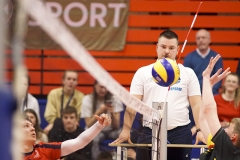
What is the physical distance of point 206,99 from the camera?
5688 millimetres

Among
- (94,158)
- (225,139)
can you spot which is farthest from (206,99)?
(94,158)

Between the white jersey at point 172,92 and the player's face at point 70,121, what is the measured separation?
1873 millimetres

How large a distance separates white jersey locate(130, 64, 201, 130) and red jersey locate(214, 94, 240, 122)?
7.59 feet

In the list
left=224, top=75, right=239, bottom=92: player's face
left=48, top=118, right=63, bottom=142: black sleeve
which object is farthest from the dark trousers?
left=224, top=75, right=239, bottom=92: player's face

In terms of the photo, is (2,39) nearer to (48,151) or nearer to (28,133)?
(28,133)

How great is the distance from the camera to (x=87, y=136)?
613cm

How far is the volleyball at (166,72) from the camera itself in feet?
21.1

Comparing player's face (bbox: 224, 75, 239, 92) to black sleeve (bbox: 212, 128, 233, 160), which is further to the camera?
player's face (bbox: 224, 75, 239, 92)

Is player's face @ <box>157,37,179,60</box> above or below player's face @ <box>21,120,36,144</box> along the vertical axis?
above

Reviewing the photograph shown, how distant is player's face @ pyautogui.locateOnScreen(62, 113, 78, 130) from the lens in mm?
8941

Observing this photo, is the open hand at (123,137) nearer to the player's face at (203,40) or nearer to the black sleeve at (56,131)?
the black sleeve at (56,131)

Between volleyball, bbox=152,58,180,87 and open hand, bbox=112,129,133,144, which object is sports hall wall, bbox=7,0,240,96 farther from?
volleyball, bbox=152,58,180,87

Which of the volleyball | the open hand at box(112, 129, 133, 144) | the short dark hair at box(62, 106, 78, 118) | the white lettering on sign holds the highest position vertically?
the white lettering on sign

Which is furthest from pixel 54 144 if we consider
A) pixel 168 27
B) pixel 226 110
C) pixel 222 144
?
pixel 168 27
